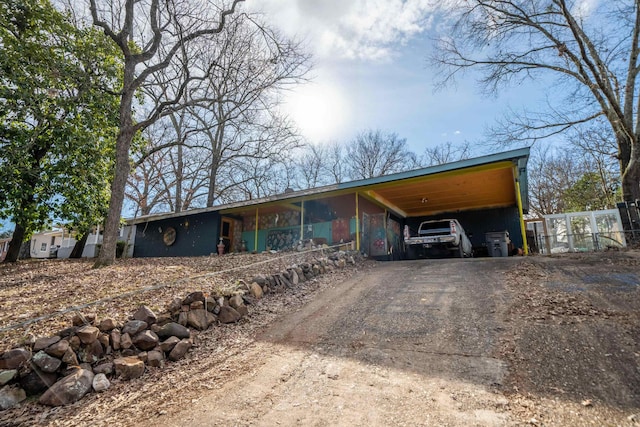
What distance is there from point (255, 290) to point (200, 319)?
4.15 feet

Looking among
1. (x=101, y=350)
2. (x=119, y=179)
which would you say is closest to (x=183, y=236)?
(x=119, y=179)

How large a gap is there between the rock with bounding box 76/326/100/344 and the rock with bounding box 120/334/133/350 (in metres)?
0.26

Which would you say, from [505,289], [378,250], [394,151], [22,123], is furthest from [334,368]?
[394,151]

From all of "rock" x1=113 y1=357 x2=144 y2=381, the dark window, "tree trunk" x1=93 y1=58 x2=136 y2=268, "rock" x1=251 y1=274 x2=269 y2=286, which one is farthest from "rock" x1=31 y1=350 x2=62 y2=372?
the dark window

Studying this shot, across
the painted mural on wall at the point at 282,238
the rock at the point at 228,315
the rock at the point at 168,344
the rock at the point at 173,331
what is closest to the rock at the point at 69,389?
the rock at the point at 168,344

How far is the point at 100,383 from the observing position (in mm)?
2854

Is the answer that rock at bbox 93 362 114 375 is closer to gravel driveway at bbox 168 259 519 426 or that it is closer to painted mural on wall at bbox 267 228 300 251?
gravel driveway at bbox 168 259 519 426

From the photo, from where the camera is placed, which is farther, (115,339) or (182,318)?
(182,318)

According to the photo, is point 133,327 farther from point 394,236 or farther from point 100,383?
point 394,236

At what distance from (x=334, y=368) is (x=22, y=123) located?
12461mm

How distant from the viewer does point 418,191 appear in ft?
38.7

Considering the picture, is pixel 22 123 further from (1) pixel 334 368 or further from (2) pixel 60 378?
(1) pixel 334 368

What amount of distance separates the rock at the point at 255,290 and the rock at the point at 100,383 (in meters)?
2.48

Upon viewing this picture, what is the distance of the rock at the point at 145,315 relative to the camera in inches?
145
